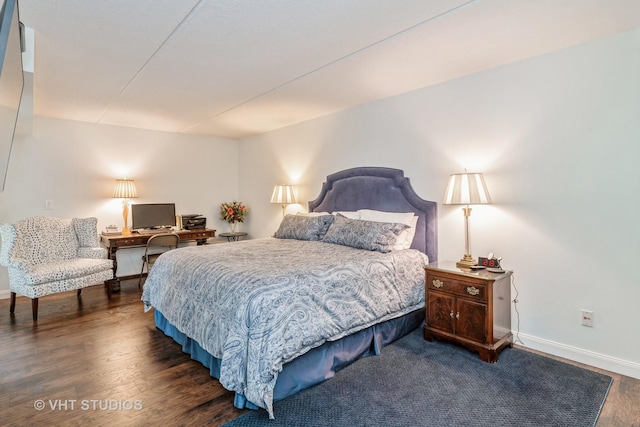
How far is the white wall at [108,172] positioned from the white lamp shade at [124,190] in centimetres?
22

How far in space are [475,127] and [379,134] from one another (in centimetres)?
106

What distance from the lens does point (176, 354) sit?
8.71 feet

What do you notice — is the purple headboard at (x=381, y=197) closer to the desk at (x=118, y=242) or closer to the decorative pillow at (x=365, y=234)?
the decorative pillow at (x=365, y=234)

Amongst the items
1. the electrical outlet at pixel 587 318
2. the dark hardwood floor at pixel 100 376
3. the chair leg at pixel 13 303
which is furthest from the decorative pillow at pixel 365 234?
the chair leg at pixel 13 303

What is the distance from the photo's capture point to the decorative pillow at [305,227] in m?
3.74

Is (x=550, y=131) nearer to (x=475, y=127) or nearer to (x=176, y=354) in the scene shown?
(x=475, y=127)

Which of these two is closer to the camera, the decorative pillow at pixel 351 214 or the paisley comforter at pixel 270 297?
the paisley comforter at pixel 270 297

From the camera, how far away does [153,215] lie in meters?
5.05

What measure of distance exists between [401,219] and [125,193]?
149 inches

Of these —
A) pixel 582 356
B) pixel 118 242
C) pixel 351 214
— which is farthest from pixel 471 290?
pixel 118 242

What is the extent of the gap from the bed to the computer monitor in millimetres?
2072

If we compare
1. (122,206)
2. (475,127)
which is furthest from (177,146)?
(475,127)

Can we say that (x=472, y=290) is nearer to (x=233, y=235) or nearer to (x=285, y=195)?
(x=285, y=195)

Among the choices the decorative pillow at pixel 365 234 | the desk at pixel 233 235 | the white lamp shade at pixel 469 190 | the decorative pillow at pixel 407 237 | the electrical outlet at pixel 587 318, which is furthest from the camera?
the desk at pixel 233 235
